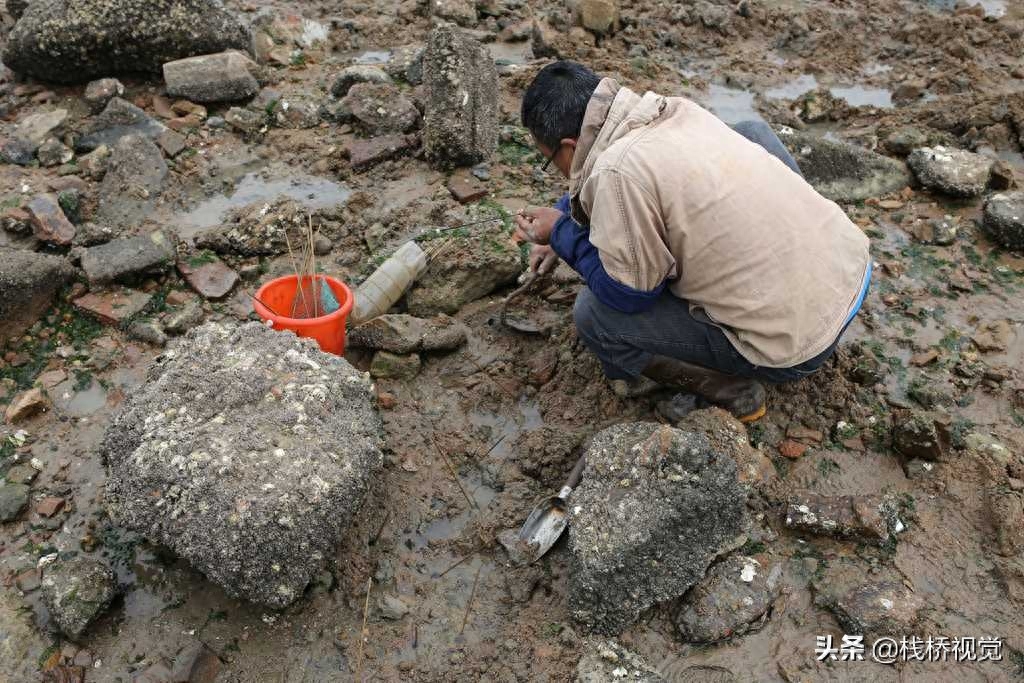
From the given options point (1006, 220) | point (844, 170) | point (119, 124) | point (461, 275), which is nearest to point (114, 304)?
point (461, 275)

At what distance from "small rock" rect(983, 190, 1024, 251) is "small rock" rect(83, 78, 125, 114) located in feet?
19.4

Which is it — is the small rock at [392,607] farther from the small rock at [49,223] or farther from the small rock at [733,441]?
the small rock at [49,223]

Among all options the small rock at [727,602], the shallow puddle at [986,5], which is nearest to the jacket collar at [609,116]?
the small rock at [727,602]

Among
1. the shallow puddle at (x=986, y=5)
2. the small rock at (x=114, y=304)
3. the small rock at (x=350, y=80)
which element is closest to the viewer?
the small rock at (x=114, y=304)

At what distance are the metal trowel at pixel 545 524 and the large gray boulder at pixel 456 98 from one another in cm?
268

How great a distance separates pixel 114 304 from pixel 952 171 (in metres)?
5.01

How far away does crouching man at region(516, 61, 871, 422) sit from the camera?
9.04 feet

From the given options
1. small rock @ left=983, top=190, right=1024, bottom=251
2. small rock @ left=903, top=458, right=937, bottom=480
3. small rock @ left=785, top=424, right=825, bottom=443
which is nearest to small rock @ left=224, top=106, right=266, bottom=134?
small rock @ left=785, top=424, right=825, bottom=443

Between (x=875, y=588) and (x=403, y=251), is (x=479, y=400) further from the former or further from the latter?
(x=875, y=588)

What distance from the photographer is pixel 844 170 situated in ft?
16.4

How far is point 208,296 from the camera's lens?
420cm

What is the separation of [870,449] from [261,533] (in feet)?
8.18

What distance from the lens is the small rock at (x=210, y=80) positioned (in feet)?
18.5

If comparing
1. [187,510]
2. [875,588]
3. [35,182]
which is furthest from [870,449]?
[35,182]
